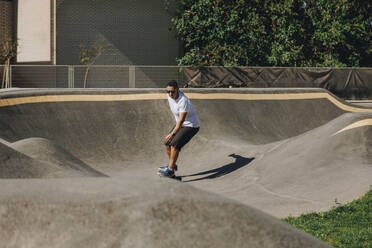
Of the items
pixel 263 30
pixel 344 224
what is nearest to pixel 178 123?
pixel 344 224

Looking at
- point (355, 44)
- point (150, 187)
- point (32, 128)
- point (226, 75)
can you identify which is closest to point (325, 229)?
point (150, 187)

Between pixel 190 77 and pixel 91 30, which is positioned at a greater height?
pixel 91 30

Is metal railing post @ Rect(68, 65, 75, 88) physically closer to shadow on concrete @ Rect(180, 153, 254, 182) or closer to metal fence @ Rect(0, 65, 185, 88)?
metal fence @ Rect(0, 65, 185, 88)

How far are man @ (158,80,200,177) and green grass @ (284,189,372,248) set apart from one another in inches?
137

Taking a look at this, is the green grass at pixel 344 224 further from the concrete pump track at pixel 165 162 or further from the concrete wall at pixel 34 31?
the concrete wall at pixel 34 31

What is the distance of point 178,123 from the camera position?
30.4ft

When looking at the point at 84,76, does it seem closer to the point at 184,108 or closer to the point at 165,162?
the point at 165,162

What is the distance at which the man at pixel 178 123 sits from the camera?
9.23 m

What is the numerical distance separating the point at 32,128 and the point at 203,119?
14.4 ft

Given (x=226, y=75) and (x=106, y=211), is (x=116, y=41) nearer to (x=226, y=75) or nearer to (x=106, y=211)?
(x=226, y=75)

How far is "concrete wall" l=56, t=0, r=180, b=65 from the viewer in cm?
2702

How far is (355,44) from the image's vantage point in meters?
31.1

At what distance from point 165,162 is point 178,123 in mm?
3269

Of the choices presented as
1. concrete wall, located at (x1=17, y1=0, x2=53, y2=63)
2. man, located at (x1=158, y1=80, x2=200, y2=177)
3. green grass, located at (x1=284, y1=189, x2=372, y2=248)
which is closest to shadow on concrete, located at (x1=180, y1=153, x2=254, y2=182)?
man, located at (x1=158, y1=80, x2=200, y2=177)
